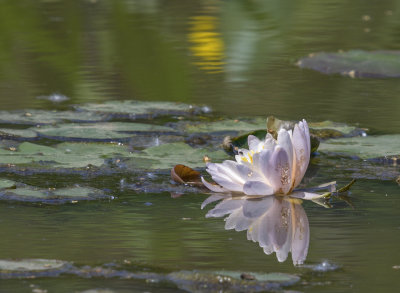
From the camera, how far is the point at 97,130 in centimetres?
394

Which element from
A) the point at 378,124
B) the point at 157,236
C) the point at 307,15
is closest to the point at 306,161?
the point at 157,236

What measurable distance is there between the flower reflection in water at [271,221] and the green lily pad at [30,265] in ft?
1.85

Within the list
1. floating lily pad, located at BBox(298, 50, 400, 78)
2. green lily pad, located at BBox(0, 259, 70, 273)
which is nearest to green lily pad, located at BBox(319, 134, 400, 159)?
green lily pad, located at BBox(0, 259, 70, 273)

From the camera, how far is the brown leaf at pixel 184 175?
3199 millimetres

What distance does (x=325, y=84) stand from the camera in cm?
542

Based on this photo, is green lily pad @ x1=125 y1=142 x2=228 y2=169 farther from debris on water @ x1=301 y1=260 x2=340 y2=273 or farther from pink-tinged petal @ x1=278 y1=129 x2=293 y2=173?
debris on water @ x1=301 y1=260 x2=340 y2=273

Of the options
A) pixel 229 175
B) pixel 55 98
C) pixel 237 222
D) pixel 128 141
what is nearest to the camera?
pixel 237 222

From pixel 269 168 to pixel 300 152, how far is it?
0.46 ft

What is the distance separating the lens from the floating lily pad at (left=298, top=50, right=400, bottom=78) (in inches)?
225

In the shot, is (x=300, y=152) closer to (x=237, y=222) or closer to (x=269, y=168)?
(x=269, y=168)

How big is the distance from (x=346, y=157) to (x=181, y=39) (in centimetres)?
412

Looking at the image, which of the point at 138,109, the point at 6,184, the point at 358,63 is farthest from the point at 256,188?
the point at 358,63

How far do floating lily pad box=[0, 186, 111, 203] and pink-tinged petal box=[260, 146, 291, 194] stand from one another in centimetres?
53

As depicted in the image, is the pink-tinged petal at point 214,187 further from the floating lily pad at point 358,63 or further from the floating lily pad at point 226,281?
the floating lily pad at point 358,63
